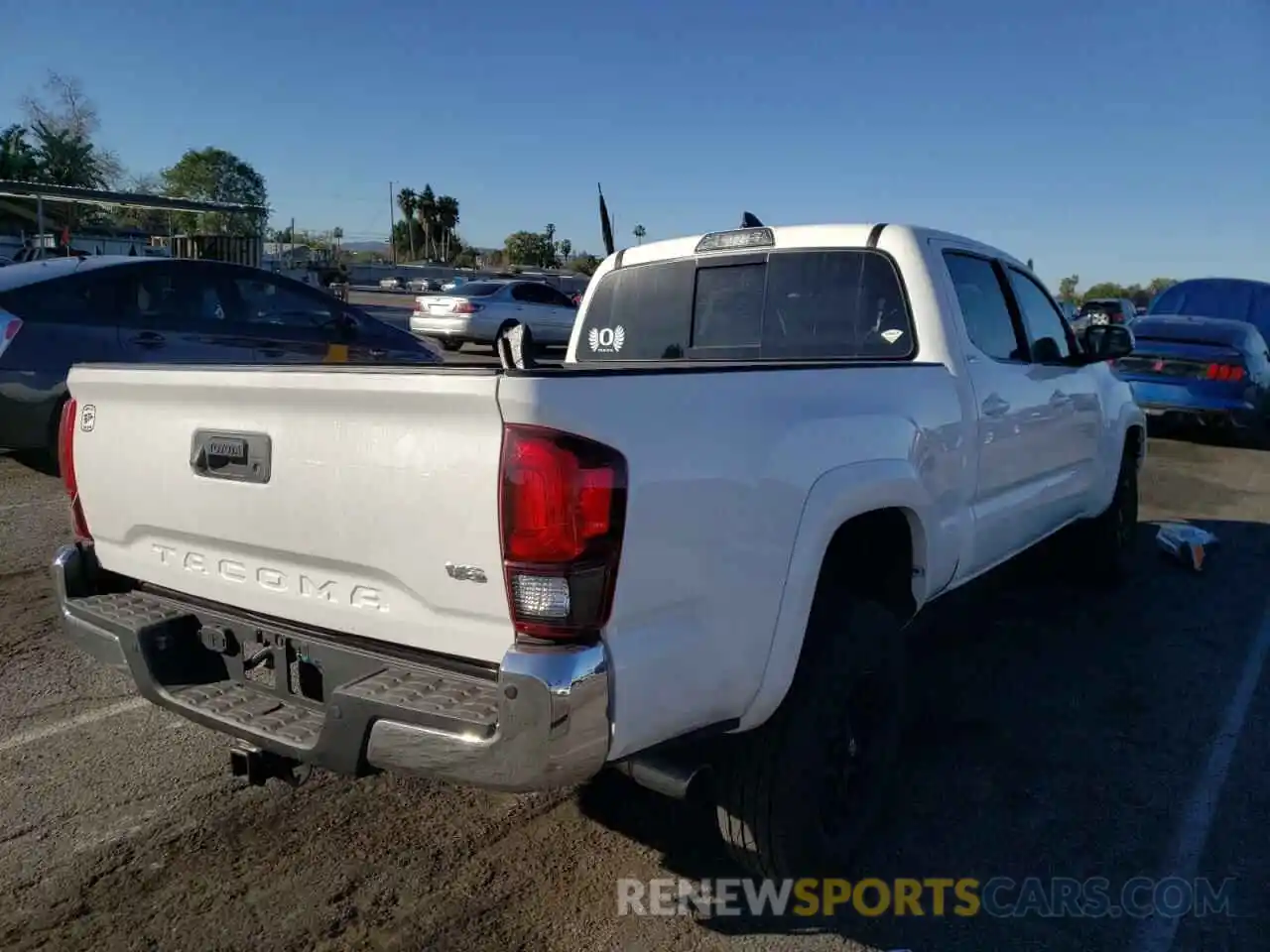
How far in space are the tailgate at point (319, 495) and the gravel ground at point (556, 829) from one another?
0.85 metres

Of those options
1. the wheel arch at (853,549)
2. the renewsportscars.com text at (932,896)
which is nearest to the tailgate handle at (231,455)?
the wheel arch at (853,549)

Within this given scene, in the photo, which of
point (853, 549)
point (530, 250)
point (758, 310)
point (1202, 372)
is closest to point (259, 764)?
point (853, 549)

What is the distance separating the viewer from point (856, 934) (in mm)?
2816

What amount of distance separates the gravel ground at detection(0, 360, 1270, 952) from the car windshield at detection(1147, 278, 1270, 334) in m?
11.3

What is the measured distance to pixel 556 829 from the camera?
129 inches

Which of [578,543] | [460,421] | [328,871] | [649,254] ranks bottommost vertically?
[328,871]

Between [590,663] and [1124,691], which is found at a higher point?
[590,663]

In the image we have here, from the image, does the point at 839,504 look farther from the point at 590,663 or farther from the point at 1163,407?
the point at 1163,407

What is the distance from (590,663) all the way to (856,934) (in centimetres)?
134

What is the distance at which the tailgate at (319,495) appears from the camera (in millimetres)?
2225

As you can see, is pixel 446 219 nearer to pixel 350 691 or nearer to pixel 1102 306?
pixel 1102 306

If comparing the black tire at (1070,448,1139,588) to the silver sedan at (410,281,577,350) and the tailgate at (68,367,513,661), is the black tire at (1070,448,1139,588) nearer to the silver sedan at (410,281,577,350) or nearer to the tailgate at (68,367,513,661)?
the tailgate at (68,367,513,661)

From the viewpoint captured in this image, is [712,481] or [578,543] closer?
[578,543]

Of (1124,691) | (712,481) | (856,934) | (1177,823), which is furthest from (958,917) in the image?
(1124,691)
